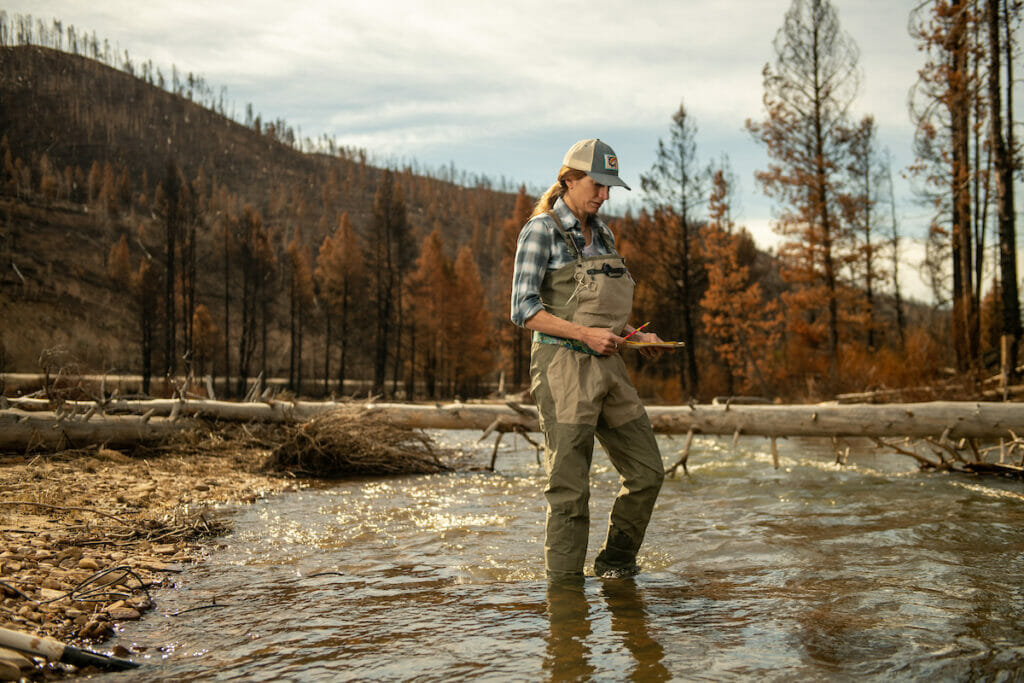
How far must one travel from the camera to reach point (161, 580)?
4.39m

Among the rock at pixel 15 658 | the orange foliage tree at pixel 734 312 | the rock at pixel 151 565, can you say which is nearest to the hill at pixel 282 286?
the orange foliage tree at pixel 734 312

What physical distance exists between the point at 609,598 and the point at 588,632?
0.60 m

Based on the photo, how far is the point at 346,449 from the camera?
10.1 metres

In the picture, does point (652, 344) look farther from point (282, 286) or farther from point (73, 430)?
point (282, 286)

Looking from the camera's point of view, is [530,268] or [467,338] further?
[467,338]

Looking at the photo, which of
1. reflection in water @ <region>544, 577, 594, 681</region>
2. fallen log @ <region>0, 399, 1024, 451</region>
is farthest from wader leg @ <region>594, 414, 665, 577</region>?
fallen log @ <region>0, 399, 1024, 451</region>

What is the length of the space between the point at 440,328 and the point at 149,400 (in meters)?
38.1

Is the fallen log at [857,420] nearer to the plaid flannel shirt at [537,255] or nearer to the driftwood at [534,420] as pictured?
the driftwood at [534,420]

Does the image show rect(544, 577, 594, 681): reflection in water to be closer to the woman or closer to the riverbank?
the woman

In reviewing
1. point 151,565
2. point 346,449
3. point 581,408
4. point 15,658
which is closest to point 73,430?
point 346,449

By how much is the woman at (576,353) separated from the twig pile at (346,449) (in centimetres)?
642

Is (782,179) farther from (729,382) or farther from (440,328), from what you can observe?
(440,328)

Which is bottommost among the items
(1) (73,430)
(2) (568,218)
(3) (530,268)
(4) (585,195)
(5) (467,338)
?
(1) (73,430)

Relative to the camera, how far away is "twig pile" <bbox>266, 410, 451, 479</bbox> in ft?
32.6
